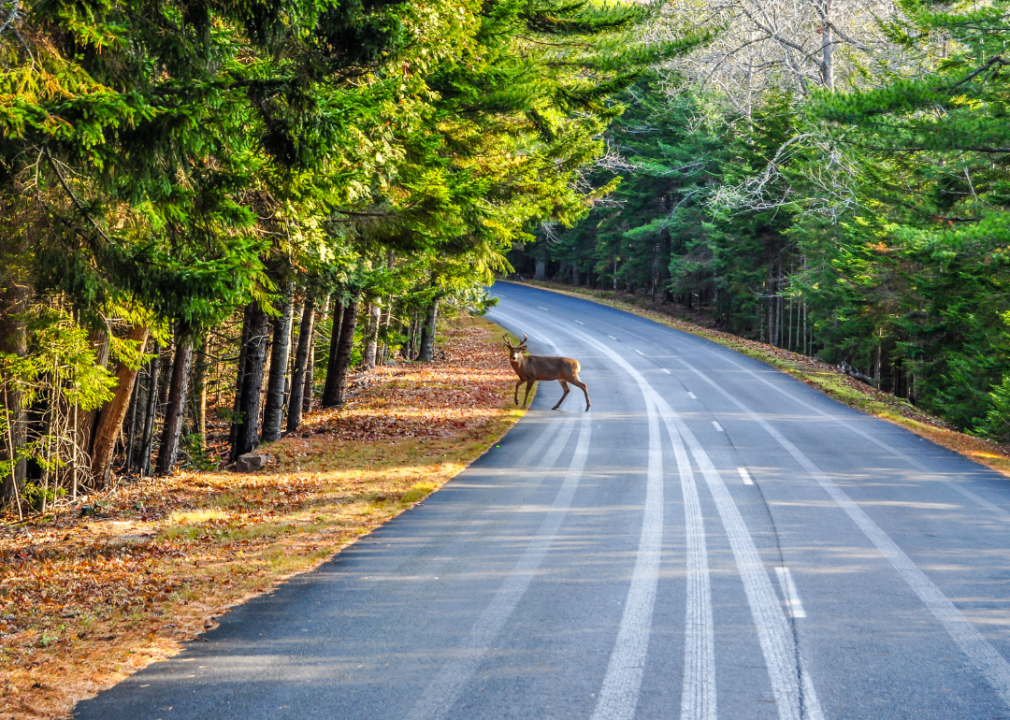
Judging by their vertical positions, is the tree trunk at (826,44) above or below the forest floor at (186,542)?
above

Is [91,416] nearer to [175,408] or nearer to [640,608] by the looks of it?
[175,408]

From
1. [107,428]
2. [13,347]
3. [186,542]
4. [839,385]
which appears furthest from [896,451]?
[13,347]

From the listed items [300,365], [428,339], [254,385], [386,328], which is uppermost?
[386,328]

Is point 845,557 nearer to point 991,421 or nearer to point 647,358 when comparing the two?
point 991,421

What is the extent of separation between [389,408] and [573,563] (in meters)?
12.0

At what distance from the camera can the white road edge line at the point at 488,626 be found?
216 inches

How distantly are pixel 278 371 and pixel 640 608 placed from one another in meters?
11.0

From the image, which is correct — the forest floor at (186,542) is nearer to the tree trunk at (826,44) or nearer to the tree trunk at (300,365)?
the tree trunk at (300,365)

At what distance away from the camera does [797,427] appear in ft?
64.7

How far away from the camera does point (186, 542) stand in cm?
984

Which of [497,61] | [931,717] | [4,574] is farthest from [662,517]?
[497,61]

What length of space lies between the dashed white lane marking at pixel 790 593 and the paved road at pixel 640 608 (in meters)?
0.03

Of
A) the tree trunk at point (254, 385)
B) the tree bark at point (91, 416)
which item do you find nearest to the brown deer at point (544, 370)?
the tree trunk at point (254, 385)

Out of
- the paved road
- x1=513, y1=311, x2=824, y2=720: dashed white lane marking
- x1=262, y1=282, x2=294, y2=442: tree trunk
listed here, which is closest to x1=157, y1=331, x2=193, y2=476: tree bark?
x1=262, y1=282, x2=294, y2=442: tree trunk
